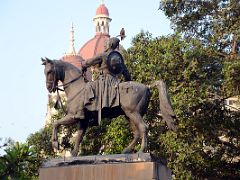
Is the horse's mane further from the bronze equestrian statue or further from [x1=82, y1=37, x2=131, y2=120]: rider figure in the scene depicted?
[x1=82, y1=37, x2=131, y2=120]: rider figure

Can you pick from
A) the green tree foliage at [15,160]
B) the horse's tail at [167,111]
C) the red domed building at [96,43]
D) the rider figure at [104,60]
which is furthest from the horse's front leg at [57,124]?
the red domed building at [96,43]

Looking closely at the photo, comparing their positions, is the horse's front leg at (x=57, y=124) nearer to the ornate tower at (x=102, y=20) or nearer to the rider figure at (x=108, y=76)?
the rider figure at (x=108, y=76)

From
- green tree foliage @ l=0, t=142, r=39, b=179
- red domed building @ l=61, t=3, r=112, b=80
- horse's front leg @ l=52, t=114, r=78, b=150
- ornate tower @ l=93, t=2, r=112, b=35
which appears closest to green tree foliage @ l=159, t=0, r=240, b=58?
green tree foliage @ l=0, t=142, r=39, b=179

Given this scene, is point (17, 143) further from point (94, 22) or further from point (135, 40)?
point (94, 22)

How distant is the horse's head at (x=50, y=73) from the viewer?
12.3 m

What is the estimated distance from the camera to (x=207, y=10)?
22859mm

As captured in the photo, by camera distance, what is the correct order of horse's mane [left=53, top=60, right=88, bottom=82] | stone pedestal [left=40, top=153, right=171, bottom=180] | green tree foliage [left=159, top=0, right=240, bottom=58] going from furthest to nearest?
green tree foliage [left=159, top=0, right=240, bottom=58] → horse's mane [left=53, top=60, right=88, bottom=82] → stone pedestal [left=40, top=153, right=171, bottom=180]

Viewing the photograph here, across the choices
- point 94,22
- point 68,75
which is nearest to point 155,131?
point 68,75

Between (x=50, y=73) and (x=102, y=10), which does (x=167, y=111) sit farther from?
(x=102, y=10)

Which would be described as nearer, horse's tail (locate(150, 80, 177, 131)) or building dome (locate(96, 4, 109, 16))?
horse's tail (locate(150, 80, 177, 131))

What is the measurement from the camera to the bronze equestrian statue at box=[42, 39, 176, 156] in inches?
458

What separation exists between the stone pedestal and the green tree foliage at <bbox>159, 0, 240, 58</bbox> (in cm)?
1151

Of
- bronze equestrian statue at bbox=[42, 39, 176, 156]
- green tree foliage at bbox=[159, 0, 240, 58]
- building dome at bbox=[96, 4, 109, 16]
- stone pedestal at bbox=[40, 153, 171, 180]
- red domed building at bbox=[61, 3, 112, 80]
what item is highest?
building dome at bbox=[96, 4, 109, 16]

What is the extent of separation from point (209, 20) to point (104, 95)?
478 inches
